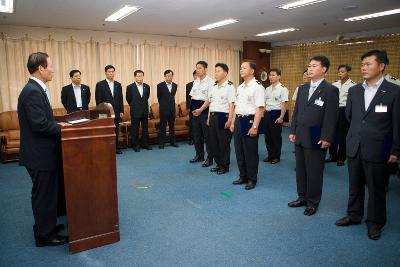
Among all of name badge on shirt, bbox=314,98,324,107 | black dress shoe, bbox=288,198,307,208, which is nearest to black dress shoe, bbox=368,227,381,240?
black dress shoe, bbox=288,198,307,208

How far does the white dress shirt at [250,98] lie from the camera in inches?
153

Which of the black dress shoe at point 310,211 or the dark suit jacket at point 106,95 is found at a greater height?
the dark suit jacket at point 106,95

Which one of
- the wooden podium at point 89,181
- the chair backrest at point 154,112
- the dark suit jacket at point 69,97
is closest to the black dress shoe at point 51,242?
the wooden podium at point 89,181

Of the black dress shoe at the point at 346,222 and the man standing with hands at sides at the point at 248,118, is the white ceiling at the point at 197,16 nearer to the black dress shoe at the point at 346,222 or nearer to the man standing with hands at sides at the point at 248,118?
the man standing with hands at sides at the point at 248,118

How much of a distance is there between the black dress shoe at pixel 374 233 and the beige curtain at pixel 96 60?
22.0 feet

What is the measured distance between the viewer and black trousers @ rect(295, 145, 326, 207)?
318 centimetres

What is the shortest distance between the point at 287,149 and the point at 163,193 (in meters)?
3.71

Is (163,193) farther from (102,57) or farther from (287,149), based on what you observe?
(102,57)

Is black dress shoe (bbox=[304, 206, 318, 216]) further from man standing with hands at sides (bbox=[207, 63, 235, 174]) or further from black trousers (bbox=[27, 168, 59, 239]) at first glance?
black trousers (bbox=[27, 168, 59, 239])

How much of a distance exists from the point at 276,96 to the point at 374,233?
3.34 meters

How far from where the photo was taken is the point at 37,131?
2.36m

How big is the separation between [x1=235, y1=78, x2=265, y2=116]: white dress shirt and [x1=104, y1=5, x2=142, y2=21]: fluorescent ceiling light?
8.54 ft

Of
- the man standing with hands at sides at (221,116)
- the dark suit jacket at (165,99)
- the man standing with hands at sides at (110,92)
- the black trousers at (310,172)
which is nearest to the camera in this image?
the black trousers at (310,172)

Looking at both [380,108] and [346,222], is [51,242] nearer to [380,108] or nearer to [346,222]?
[346,222]
